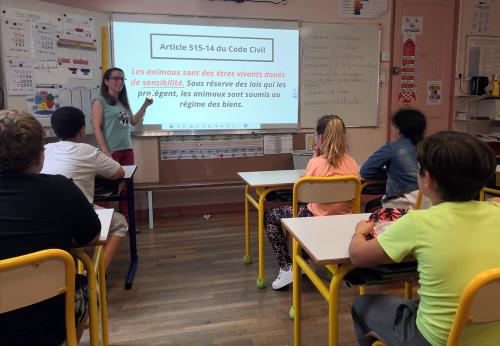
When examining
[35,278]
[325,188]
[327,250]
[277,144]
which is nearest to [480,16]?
[277,144]

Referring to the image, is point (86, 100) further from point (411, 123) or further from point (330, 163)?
point (411, 123)

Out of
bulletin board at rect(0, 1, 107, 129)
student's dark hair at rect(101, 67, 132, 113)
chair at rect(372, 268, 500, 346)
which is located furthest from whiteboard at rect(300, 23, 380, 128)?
chair at rect(372, 268, 500, 346)

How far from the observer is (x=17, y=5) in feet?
10.9

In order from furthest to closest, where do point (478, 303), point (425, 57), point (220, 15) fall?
1. point (425, 57)
2. point (220, 15)
3. point (478, 303)

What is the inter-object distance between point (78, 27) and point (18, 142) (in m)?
2.87

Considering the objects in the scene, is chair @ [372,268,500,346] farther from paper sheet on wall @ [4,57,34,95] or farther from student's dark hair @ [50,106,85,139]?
paper sheet on wall @ [4,57,34,95]

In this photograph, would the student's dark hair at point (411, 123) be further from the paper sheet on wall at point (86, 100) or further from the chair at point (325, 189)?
the paper sheet on wall at point (86, 100)

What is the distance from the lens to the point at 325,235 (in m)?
1.50

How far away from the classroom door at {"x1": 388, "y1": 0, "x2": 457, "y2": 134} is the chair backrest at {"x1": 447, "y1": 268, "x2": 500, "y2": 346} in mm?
4205

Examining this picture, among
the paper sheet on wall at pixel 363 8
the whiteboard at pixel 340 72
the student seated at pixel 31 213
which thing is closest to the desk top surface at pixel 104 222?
the student seated at pixel 31 213

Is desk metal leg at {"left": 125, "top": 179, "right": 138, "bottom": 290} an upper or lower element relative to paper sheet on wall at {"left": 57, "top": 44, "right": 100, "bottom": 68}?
lower

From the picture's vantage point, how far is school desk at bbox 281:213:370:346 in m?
1.31

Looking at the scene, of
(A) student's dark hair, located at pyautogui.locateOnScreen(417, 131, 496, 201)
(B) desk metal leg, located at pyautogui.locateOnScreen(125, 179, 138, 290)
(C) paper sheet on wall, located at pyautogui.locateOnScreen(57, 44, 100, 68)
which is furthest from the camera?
(C) paper sheet on wall, located at pyautogui.locateOnScreen(57, 44, 100, 68)

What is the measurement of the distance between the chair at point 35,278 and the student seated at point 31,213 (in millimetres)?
30
